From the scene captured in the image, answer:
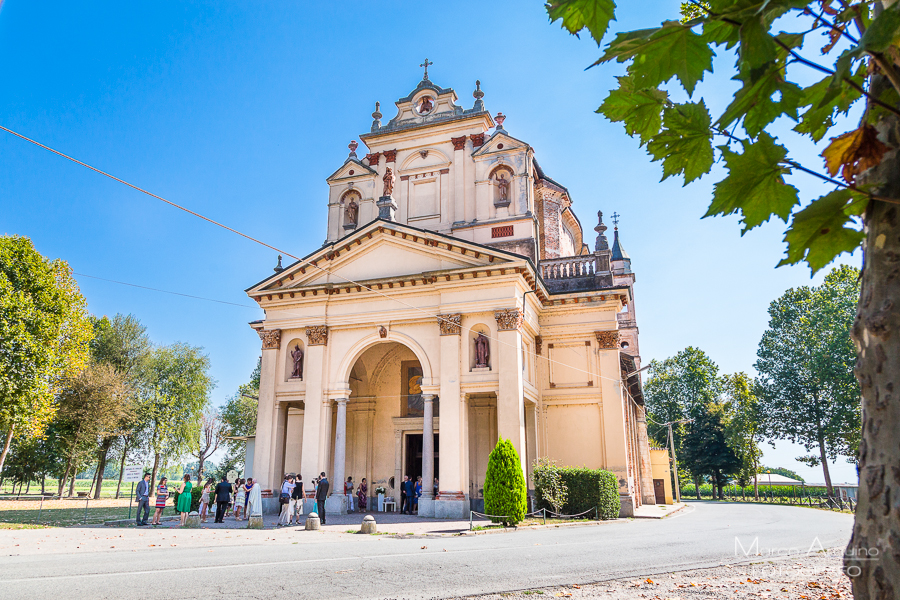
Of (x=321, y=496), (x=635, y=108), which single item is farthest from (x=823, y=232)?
(x=321, y=496)

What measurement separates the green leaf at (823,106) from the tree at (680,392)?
62818mm

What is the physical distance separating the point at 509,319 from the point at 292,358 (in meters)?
9.65

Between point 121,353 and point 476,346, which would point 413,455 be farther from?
point 121,353

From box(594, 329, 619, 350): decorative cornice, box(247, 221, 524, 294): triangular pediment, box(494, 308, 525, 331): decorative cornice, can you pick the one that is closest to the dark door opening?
box(494, 308, 525, 331): decorative cornice

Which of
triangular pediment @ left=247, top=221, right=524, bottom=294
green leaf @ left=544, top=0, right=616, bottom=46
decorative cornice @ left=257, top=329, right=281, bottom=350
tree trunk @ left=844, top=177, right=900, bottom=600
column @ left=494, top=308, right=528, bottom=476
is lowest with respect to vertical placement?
tree trunk @ left=844, top=177, right=900, bottom=600

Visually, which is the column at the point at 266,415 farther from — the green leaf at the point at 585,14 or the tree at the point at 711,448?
the tree at the point at 711,448

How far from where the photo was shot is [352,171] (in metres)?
29.1

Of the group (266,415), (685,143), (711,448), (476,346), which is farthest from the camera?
(711,448)

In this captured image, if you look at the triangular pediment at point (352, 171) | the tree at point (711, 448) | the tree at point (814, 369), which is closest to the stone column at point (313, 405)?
the triangular pediment at point (352, 171)

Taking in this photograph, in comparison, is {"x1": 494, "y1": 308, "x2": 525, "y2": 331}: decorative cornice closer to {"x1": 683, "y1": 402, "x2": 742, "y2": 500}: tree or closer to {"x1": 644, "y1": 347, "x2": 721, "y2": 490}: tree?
{"x1": 683, "y1": 402, "x2": 742, "y2": 500}: tree

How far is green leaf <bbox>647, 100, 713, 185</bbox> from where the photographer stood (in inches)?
70.0

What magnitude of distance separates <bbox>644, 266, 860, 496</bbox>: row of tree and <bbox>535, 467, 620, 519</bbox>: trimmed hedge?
22.4 m

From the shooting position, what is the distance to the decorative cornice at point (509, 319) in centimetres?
2116

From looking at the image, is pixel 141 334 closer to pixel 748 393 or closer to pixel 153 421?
pixel 153 421
